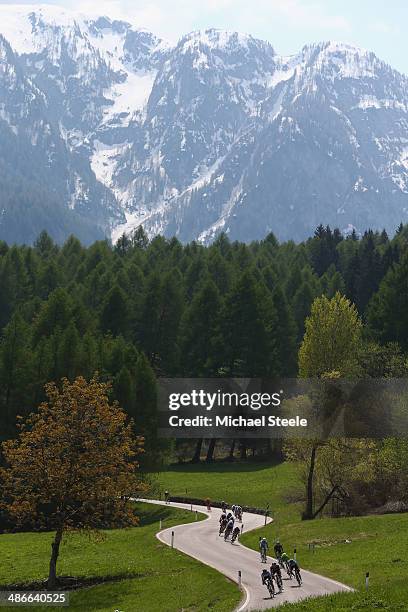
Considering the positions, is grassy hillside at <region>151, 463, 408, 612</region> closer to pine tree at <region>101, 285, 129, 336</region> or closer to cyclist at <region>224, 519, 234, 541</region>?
cyclist at <region>224, 519, 234, 541</region>

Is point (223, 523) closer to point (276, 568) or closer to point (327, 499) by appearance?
point (327, 499)

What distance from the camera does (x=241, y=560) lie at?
46.7 metres

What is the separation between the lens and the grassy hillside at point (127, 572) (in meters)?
38.0

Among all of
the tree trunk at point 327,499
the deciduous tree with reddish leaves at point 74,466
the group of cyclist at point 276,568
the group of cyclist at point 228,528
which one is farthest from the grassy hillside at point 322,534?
the deciduous tree with reddish leaves at point 74,466

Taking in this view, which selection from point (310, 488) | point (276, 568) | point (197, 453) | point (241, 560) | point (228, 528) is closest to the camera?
point (276, 568)

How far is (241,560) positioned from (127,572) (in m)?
6.54

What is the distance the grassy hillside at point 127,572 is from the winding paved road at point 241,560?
0.86m

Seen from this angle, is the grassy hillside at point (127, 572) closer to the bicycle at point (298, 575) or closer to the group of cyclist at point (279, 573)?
the group of cyclist at point (279, 573)

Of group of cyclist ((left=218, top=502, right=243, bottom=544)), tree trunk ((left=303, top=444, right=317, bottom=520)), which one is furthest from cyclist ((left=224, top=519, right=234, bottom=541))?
tree trunk ((left=303, top=444, right=317, bottom=520))

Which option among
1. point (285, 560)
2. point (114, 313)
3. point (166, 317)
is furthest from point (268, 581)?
point (114, 313)

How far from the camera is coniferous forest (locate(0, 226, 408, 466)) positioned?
7575 centimetres

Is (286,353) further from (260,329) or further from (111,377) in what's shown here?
(111,377)

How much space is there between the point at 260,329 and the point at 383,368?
29510 mm

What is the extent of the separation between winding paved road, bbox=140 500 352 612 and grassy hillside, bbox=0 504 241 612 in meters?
0.86
